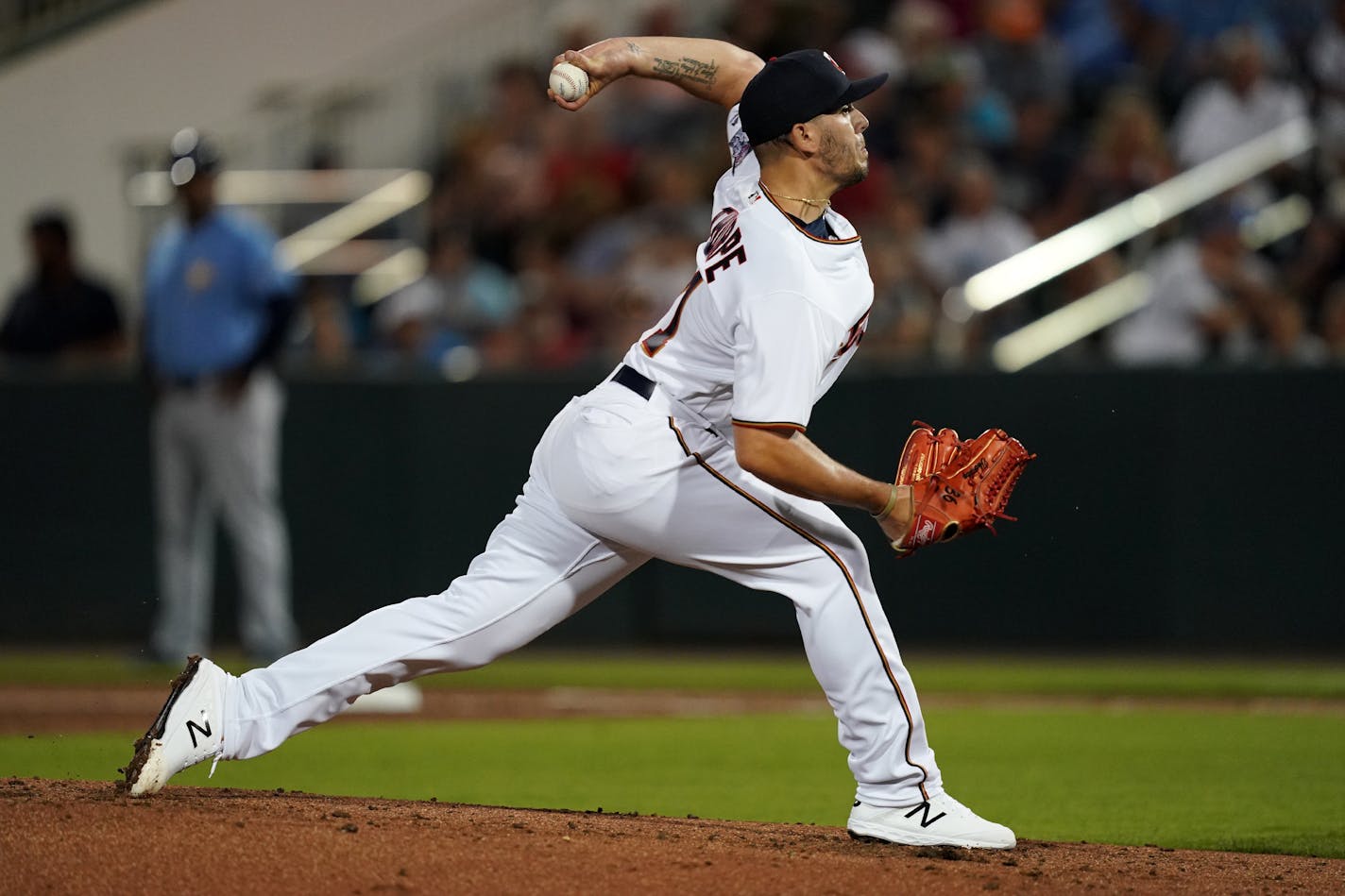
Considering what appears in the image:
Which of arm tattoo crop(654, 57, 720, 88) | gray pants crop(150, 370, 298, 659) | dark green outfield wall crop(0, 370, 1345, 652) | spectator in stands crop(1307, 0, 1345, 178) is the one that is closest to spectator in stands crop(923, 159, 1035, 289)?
dark green outfield wall crop(0, 370, 1345, 652)

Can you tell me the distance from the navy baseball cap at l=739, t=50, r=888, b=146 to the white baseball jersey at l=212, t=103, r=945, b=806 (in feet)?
0.62

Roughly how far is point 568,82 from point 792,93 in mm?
628

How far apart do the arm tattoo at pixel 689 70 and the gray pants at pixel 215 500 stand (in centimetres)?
525

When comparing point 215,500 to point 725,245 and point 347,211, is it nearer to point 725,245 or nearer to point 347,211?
point 347,211

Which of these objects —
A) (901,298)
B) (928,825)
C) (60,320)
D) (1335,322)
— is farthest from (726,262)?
(60,320)

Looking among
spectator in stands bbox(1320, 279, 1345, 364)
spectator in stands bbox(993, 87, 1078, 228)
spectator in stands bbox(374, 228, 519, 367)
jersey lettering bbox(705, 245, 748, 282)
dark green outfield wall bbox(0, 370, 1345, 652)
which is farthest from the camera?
spectator in stands bbox(374, 228, 519, 367)

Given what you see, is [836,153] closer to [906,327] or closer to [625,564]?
[625,564]

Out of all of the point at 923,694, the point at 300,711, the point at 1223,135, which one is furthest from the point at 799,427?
the point at 1223,135

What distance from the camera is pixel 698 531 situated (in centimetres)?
470

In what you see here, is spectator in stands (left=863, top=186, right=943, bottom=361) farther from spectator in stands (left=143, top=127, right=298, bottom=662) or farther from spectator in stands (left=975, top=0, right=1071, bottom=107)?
spectator in stands (left=143, top=127, right=298, bottom=662)

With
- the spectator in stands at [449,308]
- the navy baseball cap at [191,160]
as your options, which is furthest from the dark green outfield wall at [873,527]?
the navy baseball cap at [191,160]

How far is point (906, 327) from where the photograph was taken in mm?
11680

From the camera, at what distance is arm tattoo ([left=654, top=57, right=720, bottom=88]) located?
5328 mm

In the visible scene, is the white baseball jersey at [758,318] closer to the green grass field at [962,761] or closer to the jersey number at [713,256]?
the jersey number at [713,256]
